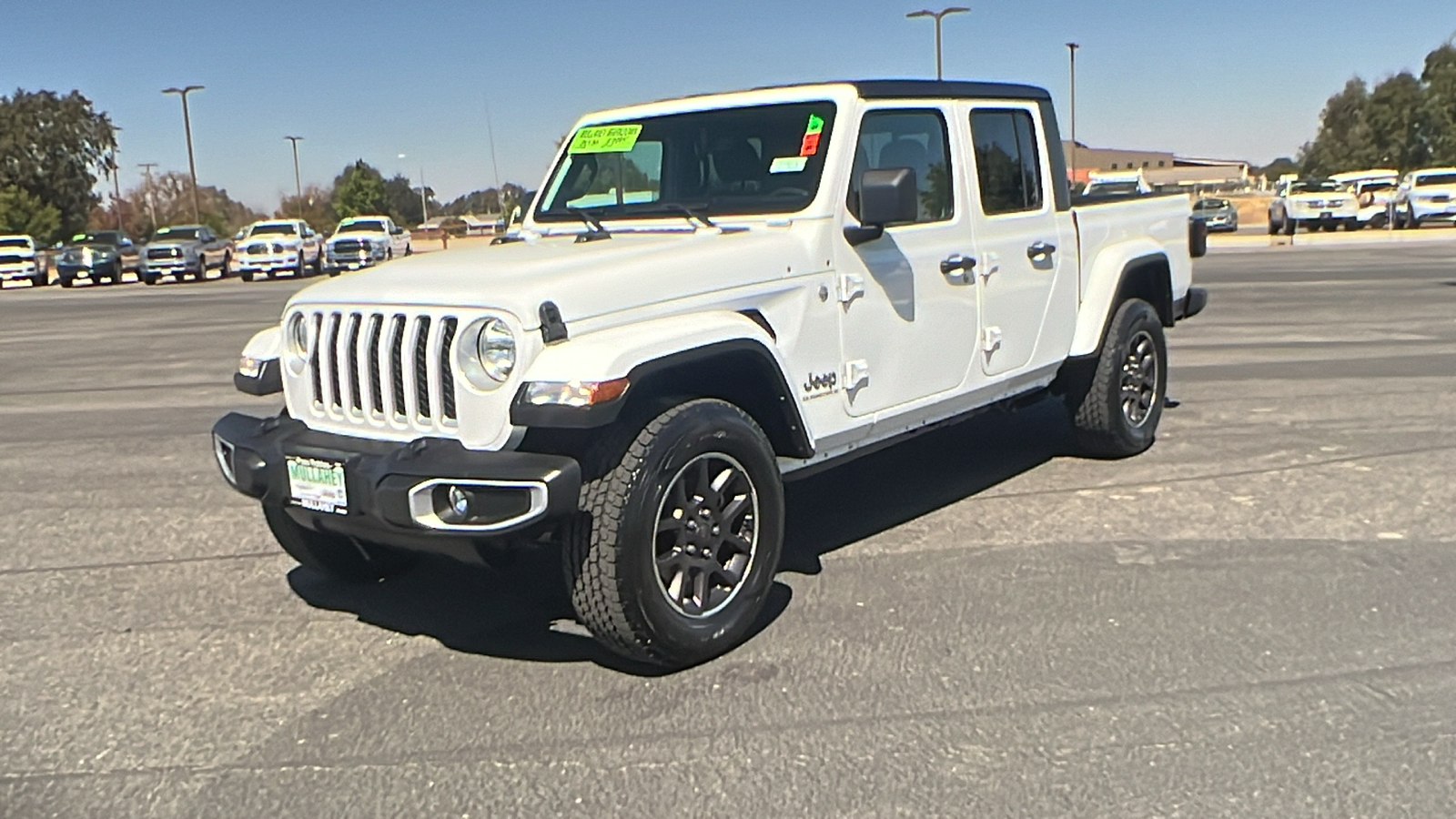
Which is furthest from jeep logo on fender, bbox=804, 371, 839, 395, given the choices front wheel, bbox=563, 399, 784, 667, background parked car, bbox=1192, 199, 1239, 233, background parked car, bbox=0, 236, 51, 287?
background parked car, bbox=1192, 199, 1239, 233

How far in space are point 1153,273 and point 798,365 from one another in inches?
133

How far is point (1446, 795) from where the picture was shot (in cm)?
318

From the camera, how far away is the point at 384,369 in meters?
4.06

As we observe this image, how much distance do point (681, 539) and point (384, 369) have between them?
1108mm

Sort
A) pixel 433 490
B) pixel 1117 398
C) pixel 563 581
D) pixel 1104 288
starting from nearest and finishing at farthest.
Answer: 1. pixel 433 490
2. pixel 563 581
3. pixel 1104 288
4. pixel 1117 398

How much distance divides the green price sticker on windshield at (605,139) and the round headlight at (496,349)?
1.85m

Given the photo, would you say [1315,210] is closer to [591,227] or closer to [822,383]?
[591,227]

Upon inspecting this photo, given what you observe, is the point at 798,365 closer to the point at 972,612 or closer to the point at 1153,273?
the point at 972,612

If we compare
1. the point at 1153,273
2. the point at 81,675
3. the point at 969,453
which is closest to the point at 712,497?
the point at 81,675

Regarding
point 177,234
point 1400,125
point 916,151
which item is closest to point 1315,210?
point 177,234

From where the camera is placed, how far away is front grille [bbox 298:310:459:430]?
3945mm

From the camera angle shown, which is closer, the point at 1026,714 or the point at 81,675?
the point at 1026,714

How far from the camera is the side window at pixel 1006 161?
5805mm

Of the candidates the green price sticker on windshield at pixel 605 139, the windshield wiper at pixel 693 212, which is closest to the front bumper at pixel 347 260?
the green price sticker on windshield at pixel 605 139
